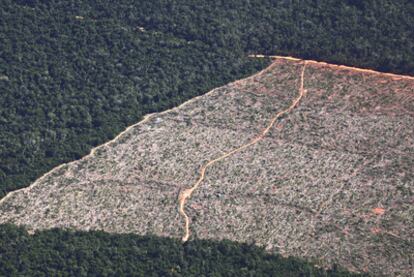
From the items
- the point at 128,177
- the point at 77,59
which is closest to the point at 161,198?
the point at 128,177

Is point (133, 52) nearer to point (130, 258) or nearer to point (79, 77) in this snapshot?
point (79, 77)

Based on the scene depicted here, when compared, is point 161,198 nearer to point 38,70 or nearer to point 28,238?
point 28,238

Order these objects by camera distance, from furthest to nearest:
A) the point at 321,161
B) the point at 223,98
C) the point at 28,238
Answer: the point at 223,98 < the point at 321,161 < the point at 28,238

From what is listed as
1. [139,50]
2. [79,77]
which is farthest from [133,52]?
[79,77]

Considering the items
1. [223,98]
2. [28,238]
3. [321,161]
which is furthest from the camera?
[223,98]

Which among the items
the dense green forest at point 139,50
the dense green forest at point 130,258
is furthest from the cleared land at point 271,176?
the dense green forest at point 139,50

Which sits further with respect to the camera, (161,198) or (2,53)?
(2,53)

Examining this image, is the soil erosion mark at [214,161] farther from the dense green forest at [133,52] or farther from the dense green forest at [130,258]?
the dense green forest at [133,52]

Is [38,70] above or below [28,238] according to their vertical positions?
above
